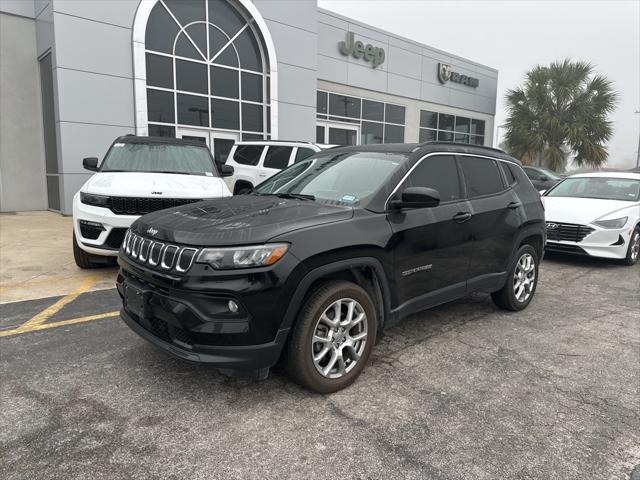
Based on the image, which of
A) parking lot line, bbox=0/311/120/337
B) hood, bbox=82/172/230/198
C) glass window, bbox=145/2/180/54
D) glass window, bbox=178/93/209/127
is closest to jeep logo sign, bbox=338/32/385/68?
glass window, bbox=178/93/209/127

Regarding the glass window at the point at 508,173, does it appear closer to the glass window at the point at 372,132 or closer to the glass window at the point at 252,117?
the glass window at the point at 252,117

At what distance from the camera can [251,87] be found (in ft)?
48.2

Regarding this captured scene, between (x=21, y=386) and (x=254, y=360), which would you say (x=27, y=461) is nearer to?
(x=21, y=386)

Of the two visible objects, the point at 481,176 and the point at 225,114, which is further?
the point at 225,114

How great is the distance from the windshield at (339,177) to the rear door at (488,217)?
0.94 metres

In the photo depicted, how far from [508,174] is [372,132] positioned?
1658 cm

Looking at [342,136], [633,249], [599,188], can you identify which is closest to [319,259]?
[633,249]

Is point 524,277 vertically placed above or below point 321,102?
below

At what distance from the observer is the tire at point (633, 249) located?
25.0ft

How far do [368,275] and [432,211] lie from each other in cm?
85

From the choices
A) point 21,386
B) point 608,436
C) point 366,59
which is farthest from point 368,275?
point 366,59

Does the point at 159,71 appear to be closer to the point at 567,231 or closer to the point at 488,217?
the point at 567,231

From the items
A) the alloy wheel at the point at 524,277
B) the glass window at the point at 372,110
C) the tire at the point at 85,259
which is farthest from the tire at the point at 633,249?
the glass window at the point at 372,110

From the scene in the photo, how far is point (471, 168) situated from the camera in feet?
14.3
